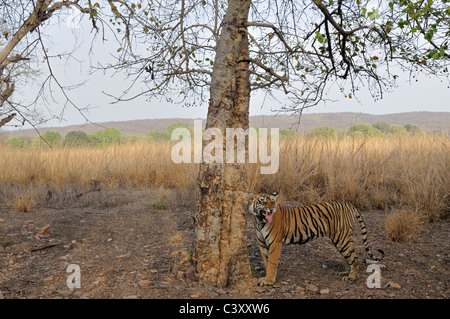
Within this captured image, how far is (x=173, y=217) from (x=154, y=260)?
7.32 feet

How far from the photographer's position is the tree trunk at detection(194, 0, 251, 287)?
3879 millimetres

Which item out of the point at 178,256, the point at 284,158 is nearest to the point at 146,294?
the point at 178,256

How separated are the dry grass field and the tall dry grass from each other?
32 millimetres

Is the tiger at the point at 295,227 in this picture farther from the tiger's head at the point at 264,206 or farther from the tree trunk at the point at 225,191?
the tree trunk at the point at 225,191

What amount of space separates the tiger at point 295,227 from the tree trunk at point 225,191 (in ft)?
0.67

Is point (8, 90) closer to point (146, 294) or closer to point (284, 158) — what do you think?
point (284, 158)

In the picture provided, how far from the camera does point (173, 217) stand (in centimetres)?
677

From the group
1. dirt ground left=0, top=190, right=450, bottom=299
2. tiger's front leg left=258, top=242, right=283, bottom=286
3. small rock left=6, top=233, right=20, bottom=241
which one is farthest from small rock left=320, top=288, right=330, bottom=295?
small rock left=6, top=233, right=20, bottom=241

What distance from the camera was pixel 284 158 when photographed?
840 centimetres

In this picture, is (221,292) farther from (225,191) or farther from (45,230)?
(45,230)

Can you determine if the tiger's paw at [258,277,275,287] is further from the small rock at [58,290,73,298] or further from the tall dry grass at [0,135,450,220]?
the tall dry grass at [0,135,450,220]

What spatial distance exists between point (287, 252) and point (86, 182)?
641 centimetres

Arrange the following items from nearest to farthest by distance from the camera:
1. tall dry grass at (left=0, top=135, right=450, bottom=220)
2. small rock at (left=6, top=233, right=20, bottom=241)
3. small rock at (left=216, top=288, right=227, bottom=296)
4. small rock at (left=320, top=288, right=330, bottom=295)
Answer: small rock at (left=216, top=288, right=227, bottom=296), small rock at (left=320, top=288, right=330, bottom=295), small rock at (left=6, top=233, right=20, bottom=241), tall dry grass at (left=0, top=135, right=450, bottom=220)
